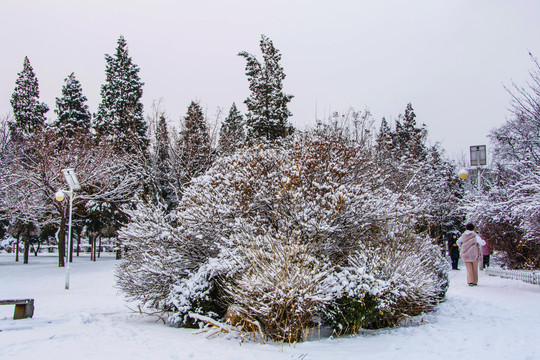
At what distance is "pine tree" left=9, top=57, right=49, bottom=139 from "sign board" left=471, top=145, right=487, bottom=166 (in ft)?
92.5

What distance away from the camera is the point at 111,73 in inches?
1230

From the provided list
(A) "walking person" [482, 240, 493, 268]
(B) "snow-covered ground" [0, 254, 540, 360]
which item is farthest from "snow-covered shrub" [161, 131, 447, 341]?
(A) "walking person" [482, 240, 493, 268]

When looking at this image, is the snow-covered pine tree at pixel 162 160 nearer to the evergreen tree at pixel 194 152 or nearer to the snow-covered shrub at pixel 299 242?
the evergreen tree at pixel 194 152

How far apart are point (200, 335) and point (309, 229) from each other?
2.35 meters

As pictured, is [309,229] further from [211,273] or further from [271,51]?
[271,51]

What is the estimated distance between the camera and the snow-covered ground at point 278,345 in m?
5.41

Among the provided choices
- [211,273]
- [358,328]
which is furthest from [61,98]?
[358,328]

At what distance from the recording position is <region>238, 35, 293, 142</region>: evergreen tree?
28.5 metres

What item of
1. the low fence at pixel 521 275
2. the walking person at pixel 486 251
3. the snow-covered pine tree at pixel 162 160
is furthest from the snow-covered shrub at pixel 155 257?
the snow-covered pine tree at pixel 162 160

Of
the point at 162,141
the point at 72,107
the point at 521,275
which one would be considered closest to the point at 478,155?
the point at 521,275

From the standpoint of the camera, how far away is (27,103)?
32.3 metres

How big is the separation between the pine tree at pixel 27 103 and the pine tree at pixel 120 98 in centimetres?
453

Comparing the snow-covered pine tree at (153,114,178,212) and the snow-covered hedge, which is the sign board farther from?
the snow-covered pine tree at (153,114,178,212)

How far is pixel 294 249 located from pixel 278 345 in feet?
4.32
